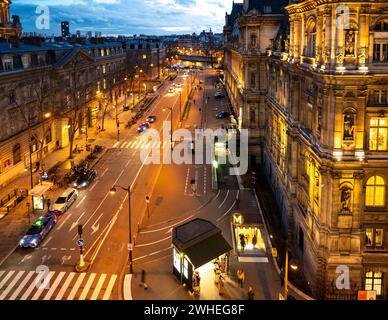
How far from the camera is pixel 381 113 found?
30.3m

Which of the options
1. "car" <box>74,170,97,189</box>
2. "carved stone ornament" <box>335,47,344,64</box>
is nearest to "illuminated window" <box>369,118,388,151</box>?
"carved stone ornament" <box>335,47,344,64</box>

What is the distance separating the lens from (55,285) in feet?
112

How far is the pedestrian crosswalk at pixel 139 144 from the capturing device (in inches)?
3070

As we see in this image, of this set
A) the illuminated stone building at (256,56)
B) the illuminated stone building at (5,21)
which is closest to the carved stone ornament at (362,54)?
the illuminated stone building at (256,56)

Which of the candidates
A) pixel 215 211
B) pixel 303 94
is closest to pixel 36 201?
pixel 215 211

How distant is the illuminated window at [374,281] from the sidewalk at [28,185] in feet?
93.8

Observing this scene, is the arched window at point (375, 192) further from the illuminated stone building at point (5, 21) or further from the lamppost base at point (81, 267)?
the illuminated stone building at point (5, 21)

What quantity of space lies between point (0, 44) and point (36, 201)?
2504cm

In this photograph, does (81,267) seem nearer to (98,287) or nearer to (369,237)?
(98,287)

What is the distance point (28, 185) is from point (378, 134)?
1635 inches

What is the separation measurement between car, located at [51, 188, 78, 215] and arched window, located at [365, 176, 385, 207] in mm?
30402

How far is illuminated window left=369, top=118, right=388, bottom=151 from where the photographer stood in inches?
1208

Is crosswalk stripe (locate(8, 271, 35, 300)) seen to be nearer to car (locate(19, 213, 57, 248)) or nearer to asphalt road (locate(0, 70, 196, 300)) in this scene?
asphalt road (locate(0, 70, 196, 300))

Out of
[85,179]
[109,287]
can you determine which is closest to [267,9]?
[85,179]
